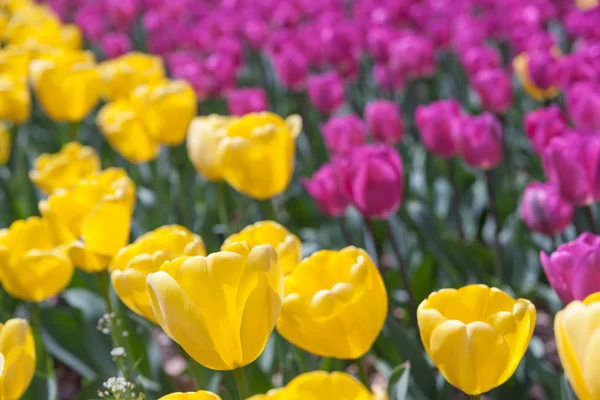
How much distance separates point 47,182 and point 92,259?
714 millimetres

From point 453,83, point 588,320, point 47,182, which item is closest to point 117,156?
point 47,182

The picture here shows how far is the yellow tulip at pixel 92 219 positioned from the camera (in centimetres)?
141

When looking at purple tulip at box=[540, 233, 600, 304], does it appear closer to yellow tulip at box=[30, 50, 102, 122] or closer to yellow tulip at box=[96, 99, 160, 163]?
yellow tulip at box=[96, 99, 160, 163]

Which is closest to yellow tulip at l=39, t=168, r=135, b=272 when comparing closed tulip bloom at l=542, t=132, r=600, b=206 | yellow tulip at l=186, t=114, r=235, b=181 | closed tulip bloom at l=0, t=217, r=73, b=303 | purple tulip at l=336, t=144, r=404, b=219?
closed tulip bloom at l=0, t=217, r=73, b=303

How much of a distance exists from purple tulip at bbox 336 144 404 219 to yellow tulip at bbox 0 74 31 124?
141 cm

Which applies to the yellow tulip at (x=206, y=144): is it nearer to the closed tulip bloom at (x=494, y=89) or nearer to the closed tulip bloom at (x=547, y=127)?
the closed tulip bloom at (x=547, y=127)

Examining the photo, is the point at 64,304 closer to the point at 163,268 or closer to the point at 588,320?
the point at 163,268

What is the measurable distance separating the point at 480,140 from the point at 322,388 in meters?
1.40

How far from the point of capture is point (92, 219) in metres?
1.40

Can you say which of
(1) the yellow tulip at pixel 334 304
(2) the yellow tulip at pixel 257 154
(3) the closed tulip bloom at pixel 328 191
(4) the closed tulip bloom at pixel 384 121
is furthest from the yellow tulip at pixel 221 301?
(4) the closed tulip bloom at pixel 384 121

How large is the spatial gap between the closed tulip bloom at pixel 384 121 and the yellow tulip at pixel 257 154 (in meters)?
0.80

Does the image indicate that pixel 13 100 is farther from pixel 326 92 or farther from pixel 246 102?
pixel 326 92

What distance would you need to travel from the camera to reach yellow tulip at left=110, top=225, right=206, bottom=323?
1.11 meters

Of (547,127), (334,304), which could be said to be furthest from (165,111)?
(334,304)
